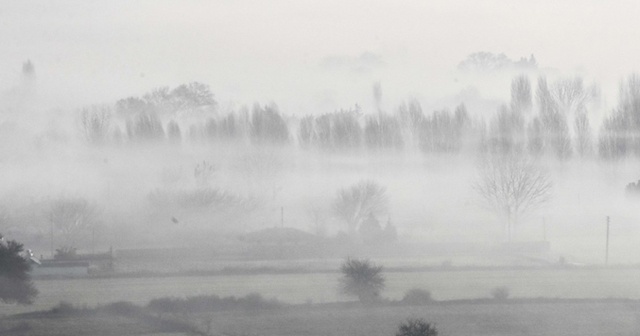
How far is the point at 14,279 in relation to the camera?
115 ft

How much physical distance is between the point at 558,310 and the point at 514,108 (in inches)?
1727

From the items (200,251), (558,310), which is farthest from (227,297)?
(200,251)

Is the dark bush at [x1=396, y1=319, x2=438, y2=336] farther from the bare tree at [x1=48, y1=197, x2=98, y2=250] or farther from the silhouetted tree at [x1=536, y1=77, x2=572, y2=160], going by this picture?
the silhouetted tree at [x1=536, y1=77, x2=572, y2=160]

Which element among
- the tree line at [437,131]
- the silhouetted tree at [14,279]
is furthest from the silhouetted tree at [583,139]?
A: the silhouetted tree at [14,279]

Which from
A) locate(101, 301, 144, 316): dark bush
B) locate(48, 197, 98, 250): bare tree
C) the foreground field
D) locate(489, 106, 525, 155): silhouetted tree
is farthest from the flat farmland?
locate(489, 106, 525, 155): silhouetted tree

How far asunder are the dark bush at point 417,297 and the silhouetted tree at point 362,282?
0.82m

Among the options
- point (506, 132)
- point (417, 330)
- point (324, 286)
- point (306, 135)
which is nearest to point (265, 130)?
point (306, 135)

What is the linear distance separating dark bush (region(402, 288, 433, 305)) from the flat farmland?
0.43 meters

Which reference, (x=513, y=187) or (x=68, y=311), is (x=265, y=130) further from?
(x=68, y=311)

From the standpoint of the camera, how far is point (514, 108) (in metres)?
76.0

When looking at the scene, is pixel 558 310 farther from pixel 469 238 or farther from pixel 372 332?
pixel 469 238

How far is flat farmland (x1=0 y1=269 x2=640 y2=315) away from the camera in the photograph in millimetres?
35406

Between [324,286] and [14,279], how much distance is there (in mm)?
9477

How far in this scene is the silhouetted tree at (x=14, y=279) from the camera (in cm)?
3466
